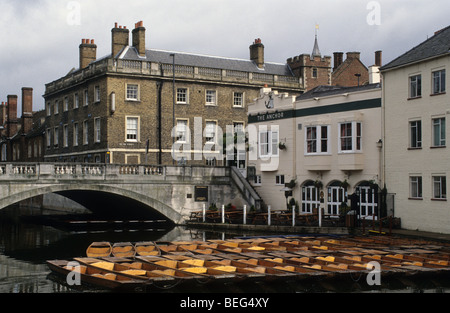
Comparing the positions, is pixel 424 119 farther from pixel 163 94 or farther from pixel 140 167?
pixel 163 94

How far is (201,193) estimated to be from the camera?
4019 cm

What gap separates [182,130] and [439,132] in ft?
79.0

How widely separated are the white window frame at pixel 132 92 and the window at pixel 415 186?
23.8 m

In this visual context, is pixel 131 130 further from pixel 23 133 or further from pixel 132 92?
pixel 23 133

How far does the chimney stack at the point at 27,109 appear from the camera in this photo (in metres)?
63.9

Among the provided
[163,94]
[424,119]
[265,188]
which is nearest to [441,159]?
[424,119]

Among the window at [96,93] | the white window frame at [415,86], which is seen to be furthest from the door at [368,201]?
the window at [96,93]

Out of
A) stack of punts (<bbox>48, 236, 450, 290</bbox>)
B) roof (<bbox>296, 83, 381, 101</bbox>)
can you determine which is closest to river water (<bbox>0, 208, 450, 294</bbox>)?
stack of punts (<bbox>48, 236, 450, 290</bbox>)

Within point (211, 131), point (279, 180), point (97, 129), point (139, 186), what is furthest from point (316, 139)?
point (97, 129)

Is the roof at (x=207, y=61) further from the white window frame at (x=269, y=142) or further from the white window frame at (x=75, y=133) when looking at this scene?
the white window frame at (x=269, y=142)

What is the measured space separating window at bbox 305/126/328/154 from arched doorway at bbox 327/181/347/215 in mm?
2116

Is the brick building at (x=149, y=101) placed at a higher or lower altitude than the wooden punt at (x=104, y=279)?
higher
